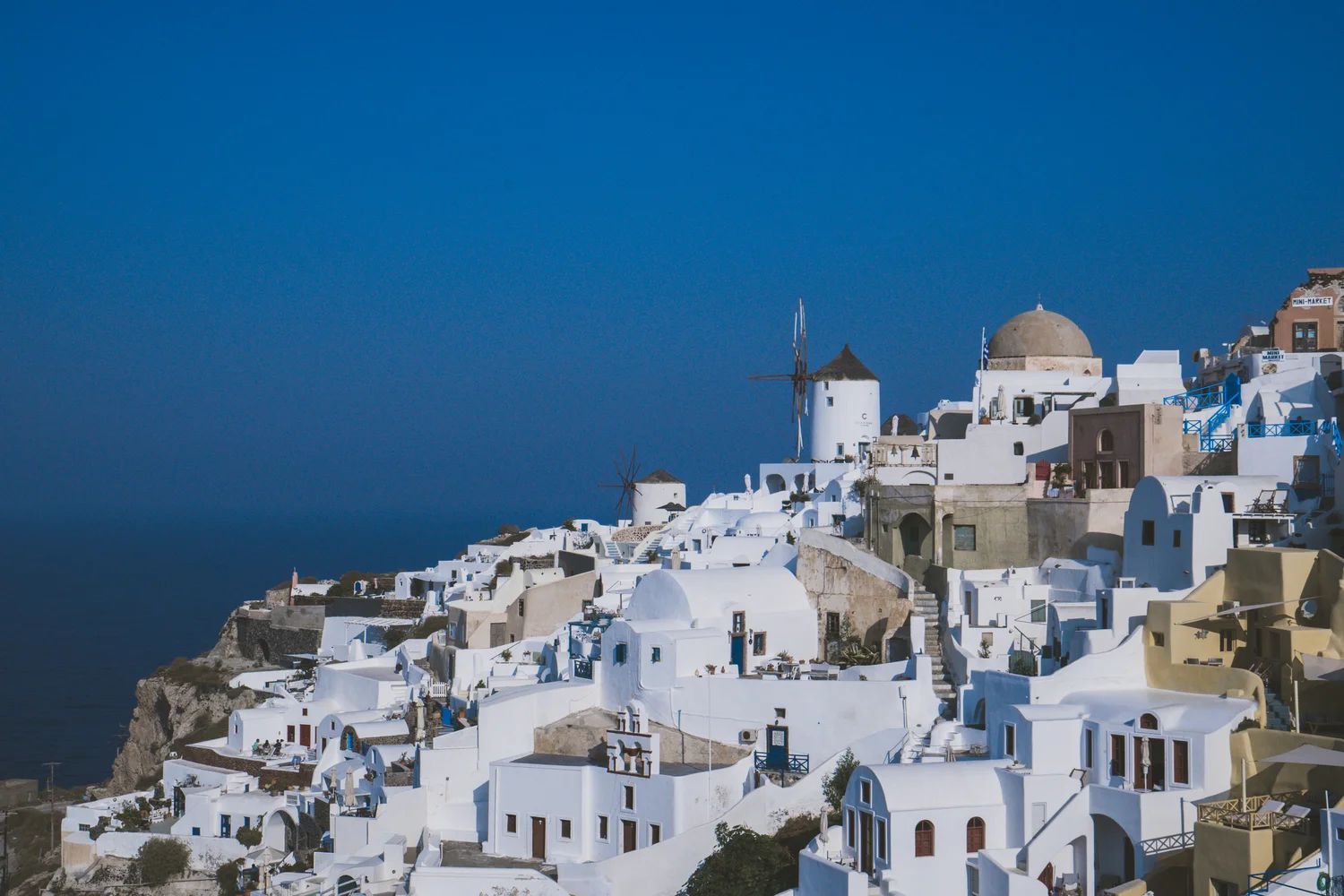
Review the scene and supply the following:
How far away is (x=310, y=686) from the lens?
150 ft

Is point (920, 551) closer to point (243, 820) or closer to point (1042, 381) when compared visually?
point (1042, 381)

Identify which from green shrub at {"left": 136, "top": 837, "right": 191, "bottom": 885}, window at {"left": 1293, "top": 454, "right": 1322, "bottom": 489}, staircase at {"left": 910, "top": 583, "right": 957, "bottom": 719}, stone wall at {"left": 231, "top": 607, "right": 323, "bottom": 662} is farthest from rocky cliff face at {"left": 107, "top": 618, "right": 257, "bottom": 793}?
window at {"left": 1293, "top": 454, "right": 1322, "bottom": 489}

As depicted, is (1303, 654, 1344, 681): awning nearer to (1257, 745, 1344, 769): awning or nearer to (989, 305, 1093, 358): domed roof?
(1257, 745, 1344, 769): awning

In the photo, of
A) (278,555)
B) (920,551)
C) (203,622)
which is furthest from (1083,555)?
(278,555)

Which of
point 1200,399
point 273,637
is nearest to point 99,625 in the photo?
point 273,637

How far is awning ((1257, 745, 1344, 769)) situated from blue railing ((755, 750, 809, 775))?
9.58m

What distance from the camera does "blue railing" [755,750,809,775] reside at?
30.0m

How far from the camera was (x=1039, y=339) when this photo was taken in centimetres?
4697

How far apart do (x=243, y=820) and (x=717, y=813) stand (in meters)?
13.4

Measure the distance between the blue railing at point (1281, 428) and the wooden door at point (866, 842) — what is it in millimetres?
13837

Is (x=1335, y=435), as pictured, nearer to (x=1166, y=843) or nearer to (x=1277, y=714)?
(x=1277, y=714)

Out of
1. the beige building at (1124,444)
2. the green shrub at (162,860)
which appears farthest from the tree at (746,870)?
the green shrub at (162,860)

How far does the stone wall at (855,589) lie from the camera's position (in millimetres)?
33719

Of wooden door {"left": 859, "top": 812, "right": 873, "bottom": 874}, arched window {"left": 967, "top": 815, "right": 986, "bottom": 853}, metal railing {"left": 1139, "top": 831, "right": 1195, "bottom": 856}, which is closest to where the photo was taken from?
metal railing {"left": 1139, "top": 831, "right": 1195, "bottom": 856}
